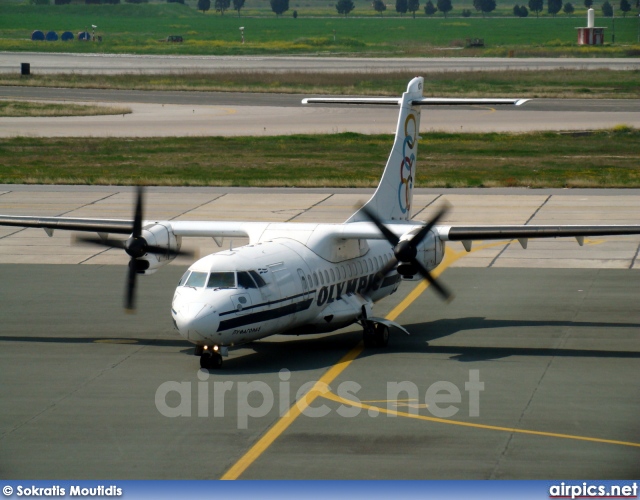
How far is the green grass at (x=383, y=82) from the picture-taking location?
96125 mm

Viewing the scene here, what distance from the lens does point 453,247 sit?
40.2m

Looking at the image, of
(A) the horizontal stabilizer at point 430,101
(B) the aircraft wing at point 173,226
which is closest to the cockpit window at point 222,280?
(B) the aircraft wing at point 173,226

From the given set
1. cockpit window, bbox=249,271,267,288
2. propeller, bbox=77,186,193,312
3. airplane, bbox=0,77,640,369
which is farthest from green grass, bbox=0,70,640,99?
cockpit window, bbox=249,271,267,288

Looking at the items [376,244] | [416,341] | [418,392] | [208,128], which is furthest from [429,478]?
[208,128]

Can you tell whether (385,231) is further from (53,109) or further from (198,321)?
(53,109)

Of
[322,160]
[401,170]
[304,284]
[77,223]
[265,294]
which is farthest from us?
[322,160]

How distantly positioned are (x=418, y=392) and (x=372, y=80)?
86.8 metres

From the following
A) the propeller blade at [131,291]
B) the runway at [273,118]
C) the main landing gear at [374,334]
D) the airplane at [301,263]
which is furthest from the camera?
the runway at [273,118]

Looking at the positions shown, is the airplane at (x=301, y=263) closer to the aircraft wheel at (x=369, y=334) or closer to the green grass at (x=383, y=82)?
the aircraft wheel at (x=369, y=334)

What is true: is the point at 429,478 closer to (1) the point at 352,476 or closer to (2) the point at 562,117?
(1) the point at 352,476

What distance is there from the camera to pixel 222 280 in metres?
24.9

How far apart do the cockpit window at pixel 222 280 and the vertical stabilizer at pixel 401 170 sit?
5997mm

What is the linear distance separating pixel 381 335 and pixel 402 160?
21.8 ft

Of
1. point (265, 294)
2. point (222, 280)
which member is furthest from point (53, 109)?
point (265, 294)
